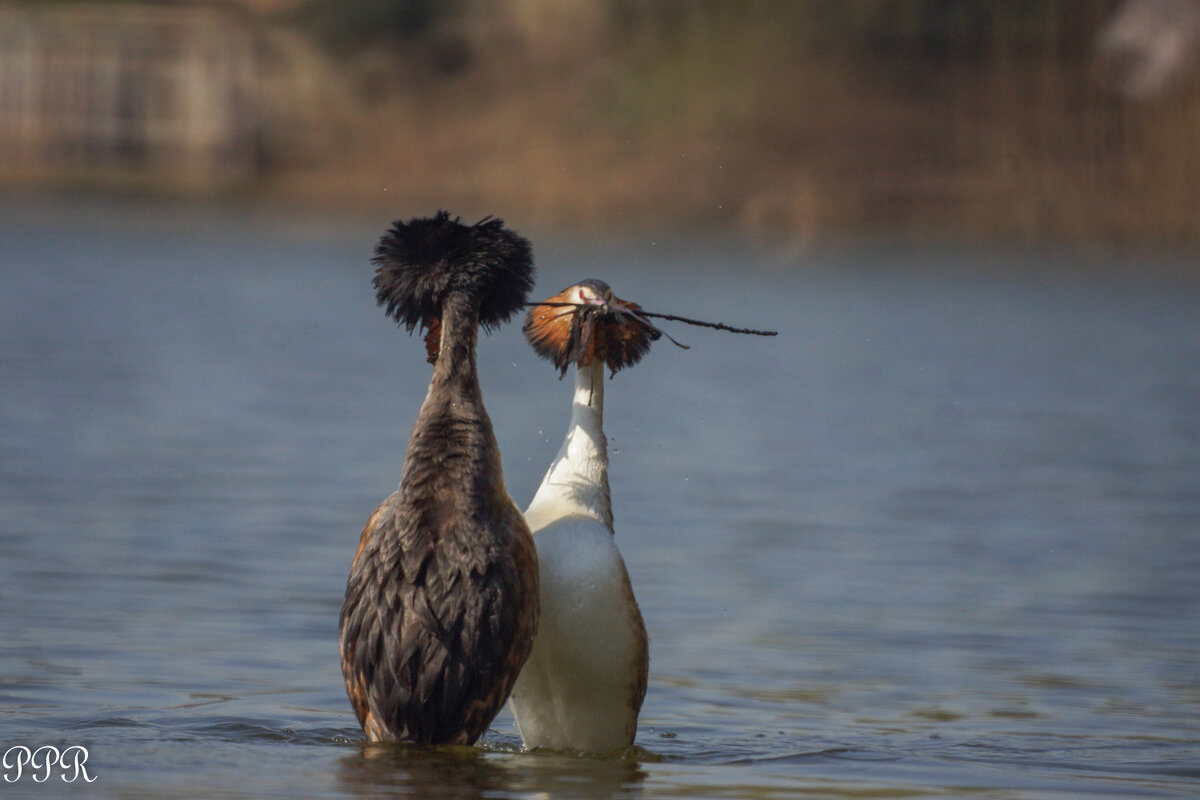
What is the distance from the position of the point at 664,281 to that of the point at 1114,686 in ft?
103

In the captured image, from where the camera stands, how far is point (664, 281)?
41531mm

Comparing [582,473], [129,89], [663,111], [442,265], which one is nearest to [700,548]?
[582,473]

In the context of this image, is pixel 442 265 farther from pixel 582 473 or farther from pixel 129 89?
pixel 129 89

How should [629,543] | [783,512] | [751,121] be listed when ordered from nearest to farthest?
[629,543] → [783,512] → [751,121]

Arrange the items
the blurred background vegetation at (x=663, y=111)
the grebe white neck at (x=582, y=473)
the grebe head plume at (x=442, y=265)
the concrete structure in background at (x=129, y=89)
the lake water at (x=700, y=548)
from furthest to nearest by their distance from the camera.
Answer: the concrete structure in background at (x=129, y=89), the blurred background vegetation at (x=663, y=111), the lake water at (x=700, y=548), the grebe white neck at (x=582, y=473), the grebe head plume at (x=442, y=265)

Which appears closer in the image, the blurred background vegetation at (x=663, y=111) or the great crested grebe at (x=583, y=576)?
the great crested grebe at (x=583, y=576)

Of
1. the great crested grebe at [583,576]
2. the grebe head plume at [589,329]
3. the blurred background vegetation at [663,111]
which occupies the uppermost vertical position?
the blurred background vegetation at [663,111]

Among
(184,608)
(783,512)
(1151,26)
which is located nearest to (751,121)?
(1151,26)

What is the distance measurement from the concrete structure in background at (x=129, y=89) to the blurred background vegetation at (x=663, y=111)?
0.28 ft

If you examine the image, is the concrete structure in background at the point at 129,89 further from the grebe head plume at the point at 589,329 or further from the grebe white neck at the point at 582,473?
the grebe white neck at the point at 582,473

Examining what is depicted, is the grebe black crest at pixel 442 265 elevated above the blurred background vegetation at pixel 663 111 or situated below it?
below

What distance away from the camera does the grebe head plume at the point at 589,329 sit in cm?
817

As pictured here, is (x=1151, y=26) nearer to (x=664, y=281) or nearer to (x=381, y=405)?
(x=664, y=281)

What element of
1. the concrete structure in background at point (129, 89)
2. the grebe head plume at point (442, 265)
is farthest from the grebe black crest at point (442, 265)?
the concrete structure in background at point (129, 89)
